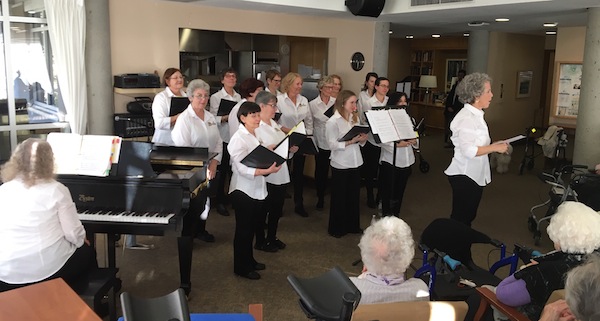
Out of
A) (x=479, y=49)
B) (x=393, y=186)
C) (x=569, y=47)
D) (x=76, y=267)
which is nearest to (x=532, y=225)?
(x=393, y=186)

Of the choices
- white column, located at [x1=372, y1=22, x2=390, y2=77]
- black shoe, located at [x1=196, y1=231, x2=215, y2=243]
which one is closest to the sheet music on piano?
black shoe, located at [x1=196, y1=231, x2=215, y2=243]

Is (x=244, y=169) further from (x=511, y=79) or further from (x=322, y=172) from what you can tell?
(x=511, y=79)

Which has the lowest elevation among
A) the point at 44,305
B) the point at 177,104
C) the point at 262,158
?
the point at 44,305

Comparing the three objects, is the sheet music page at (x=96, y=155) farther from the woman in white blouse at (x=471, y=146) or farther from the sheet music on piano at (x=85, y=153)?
the woman in white blouse at (x=471, y=146)

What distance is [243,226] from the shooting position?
14.1 ft

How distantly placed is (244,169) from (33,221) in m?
1.63

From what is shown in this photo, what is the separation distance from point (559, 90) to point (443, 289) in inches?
324

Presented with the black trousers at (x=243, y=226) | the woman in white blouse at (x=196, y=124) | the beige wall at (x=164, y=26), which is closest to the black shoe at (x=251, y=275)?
the black trousers at (x=243, y=226)

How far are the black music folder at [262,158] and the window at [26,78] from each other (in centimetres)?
301

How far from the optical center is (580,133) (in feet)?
22.3

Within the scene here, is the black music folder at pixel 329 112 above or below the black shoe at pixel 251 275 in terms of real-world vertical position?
above

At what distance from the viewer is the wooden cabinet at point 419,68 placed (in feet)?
49.4

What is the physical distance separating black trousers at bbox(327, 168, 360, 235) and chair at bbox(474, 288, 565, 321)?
2501 millimetres

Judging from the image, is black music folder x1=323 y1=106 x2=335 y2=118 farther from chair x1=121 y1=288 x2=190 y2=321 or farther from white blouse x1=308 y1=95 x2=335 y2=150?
chair x1=121 y1=288 x2=190 y2=321
